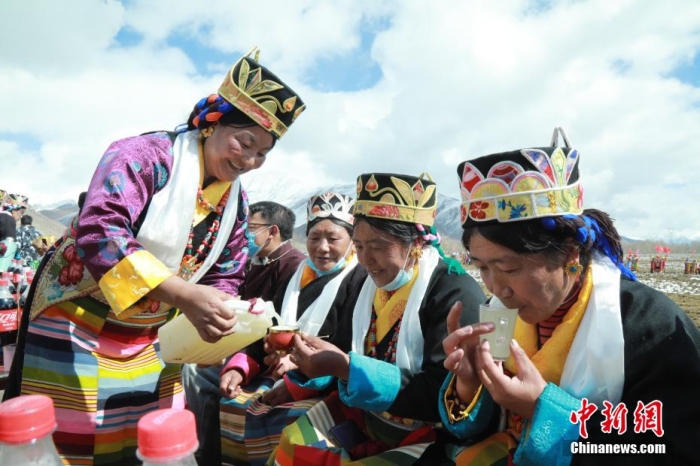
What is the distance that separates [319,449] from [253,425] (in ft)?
2.44

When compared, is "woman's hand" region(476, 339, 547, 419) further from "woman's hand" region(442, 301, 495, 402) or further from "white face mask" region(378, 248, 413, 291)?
"white face mask" region(378, 248, 413, 291)

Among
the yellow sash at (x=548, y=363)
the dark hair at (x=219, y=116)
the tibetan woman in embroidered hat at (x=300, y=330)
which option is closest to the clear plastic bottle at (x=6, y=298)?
the tibetan woman in embroidered hat at (x=300, y=330)

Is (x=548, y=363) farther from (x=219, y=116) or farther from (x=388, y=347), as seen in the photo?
(x=219, y=116)

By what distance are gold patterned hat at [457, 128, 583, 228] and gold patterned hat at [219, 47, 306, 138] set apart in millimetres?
1002

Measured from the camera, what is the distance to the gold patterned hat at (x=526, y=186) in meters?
1.91

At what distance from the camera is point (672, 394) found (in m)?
1.62

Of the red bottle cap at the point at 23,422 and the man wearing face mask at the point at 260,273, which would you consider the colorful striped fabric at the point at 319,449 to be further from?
the red bottle cap at the point at 23,422

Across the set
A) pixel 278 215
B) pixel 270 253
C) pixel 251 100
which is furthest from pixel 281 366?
pixel 278 215

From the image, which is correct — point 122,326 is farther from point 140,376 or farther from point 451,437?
point 451,437

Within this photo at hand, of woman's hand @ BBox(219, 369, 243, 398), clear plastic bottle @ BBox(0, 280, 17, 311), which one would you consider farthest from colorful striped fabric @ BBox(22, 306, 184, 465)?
clear plastic bottle @ BBox(0, 280, 17, 311)

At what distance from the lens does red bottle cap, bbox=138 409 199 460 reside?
0.86 m

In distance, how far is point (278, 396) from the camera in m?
3.02

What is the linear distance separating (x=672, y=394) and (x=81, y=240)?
2.22 m

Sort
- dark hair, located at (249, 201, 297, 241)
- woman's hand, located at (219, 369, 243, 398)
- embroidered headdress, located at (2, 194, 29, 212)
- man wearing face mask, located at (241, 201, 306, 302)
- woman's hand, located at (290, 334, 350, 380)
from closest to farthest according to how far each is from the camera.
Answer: woman's hand, located at (290, 334, 350, 380), woman's hand, located at (219, 369, 243, 398), man wearing face mask, located at (241, 201, 306, 302), dark hair, located at (249, 201, 297, 241), embroidered headdress, located at (2, 194, 29, 212)
